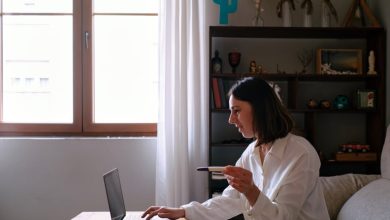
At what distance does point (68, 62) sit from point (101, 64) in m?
0.28

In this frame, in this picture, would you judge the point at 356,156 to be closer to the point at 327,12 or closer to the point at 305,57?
the point at 305,57

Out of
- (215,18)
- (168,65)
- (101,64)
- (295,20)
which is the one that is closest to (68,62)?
(101,64)

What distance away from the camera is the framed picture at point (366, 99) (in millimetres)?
3287

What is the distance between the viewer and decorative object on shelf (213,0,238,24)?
3.31 metres

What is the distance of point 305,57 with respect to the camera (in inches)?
138

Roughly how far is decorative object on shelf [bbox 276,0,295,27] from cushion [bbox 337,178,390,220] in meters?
1.37

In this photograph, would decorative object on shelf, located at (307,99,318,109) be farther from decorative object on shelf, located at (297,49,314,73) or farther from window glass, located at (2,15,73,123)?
window glass, located at (2,15,73,123)

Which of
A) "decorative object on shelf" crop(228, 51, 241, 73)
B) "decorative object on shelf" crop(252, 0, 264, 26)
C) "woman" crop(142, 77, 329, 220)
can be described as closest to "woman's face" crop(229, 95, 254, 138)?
"woman" crop(142, 77, 329, 220)

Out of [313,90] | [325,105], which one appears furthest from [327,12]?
[325,105]

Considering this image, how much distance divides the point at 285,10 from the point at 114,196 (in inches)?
86.3

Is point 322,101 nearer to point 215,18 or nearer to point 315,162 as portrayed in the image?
point 215,18

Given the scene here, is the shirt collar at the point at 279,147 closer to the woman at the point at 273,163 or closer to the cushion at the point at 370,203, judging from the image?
the woman at the point at 273,163

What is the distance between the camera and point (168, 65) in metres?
3.30

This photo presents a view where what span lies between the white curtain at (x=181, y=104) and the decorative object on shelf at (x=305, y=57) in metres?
0.81
